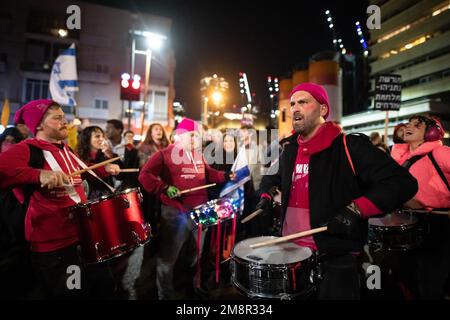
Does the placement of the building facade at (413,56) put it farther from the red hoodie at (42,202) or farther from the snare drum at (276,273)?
the red hoodie at (42,202)

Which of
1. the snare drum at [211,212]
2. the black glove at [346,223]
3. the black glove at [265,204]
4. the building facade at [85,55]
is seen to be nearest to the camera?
the black glove at [346,223]

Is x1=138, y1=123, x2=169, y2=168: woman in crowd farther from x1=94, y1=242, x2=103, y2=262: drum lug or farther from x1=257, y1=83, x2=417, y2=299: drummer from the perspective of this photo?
x1=257, y1=83, x2=417, y2=299: drummer

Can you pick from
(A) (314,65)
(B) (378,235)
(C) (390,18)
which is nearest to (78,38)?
(A) (314,65)

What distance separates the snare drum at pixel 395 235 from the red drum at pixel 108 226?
2.78m

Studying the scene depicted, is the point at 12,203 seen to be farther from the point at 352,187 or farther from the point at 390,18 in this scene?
the point at 390,18

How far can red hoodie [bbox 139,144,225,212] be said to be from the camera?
4.48 m

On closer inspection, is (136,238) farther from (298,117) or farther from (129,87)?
(129,87)

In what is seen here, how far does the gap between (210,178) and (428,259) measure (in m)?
3.38

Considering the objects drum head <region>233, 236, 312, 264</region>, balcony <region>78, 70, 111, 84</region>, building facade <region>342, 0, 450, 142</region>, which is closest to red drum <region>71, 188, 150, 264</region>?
drum head <region>233, 236, 312, 264</region>

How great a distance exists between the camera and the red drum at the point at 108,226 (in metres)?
3.03

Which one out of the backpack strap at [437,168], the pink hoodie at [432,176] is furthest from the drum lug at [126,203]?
the backpack strap at [437,168]

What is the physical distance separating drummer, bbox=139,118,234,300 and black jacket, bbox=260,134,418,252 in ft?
7.49

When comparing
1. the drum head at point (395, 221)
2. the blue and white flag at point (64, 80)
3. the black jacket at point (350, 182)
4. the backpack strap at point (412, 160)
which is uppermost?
the blue and white flag at point (64, 80)

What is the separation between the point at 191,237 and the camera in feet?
15.0
